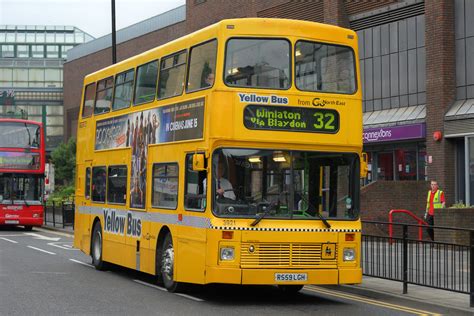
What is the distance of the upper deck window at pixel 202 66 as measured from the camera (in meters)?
12.7

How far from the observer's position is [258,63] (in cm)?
1260

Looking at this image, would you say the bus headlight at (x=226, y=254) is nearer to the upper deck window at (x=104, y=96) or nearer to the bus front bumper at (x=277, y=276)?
the bus front bumper at (x=277, y=276)

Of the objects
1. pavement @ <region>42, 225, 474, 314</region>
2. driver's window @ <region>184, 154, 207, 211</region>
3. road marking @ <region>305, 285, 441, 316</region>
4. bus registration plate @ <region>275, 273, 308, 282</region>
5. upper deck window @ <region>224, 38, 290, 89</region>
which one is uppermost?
upper deck window @ <region>224, 38, 290, 89</region>

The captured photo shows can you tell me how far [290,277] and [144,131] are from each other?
446 centimetres

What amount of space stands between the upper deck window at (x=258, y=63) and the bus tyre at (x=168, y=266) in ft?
9.96

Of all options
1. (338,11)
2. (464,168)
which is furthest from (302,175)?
(338,11)

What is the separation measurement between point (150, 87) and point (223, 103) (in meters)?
3.32

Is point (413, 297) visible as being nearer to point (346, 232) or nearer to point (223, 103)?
point (346, 232)

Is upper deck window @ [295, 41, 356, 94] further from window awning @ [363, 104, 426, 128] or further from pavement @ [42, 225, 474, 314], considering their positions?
window awning @ [363, 104, 426, 128]

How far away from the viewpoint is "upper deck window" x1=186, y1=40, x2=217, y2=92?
41.6 ft

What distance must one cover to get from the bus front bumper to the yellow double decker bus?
0.6 inches

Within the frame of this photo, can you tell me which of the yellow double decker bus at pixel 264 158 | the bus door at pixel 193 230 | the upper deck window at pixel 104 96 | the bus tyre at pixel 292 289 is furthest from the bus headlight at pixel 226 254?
the upper deck window at pixel 104 96

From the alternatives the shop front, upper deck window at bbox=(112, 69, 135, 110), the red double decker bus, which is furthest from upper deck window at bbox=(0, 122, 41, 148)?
upper deck window at bbox=(112, 69, 135, 110)

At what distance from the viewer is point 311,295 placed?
46.2 feet
